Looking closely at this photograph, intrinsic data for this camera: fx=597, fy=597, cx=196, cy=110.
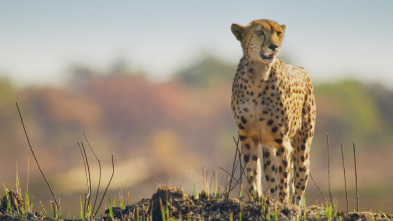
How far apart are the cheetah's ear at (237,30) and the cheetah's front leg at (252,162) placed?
0.90 m

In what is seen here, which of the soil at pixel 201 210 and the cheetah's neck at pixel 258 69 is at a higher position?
the cheetah's neck at pixel 258 69

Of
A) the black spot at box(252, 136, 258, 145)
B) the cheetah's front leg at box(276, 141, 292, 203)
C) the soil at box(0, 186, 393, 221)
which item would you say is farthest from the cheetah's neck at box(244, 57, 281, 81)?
the soil at box(0, 186, 393, 221)

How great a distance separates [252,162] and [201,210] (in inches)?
32.2

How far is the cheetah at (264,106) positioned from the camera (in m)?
5.23

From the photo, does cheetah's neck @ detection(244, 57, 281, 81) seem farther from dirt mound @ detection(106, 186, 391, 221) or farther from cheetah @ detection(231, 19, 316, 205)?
dirt mound @ detection(106, 186, 391, 221)

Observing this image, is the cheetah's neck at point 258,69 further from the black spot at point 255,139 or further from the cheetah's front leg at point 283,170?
the cheetah's front leg at point 283,170

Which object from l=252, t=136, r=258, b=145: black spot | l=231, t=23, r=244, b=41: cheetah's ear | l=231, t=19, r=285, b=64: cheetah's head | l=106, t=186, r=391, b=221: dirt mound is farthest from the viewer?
l=252, t=136, r=258, b=145: black spot

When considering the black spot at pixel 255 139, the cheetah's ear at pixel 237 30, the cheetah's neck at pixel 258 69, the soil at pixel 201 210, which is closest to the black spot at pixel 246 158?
the black spot at pixel 255 139

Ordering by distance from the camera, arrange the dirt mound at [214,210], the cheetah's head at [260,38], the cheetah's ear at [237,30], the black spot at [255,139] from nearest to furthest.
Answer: the dirt mound at [214,210]
the cheetah's head at [260,38]
the cheetah's ear at [237,30]
the black spot at [255,139]

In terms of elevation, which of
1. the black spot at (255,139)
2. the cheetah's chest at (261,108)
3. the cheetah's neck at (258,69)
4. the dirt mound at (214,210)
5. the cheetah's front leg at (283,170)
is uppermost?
the cheetah's neck at (258,69)

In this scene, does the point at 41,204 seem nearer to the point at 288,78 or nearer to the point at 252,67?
the point at 252,67

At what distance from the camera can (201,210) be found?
15.8 feet

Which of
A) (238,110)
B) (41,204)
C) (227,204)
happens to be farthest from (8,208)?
(238,110)

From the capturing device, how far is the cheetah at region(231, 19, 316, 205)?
17.2ft
